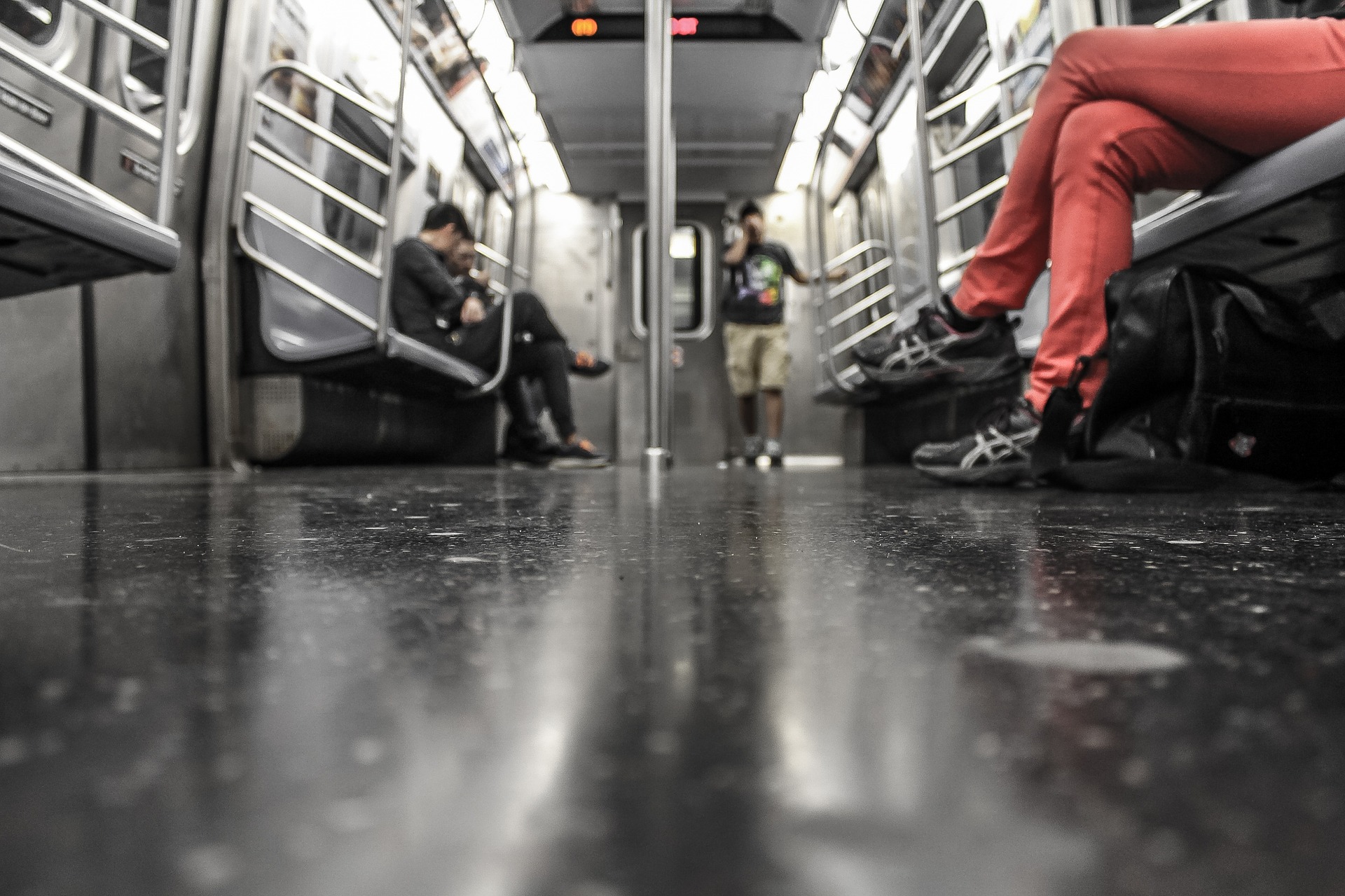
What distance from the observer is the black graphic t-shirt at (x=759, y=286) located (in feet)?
16.1

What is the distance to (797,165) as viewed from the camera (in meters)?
5.70

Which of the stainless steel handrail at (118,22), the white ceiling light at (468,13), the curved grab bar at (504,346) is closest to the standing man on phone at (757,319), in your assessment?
the white ceiling light at (468,13)

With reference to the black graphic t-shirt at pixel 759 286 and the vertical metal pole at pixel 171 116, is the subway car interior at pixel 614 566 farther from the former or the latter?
the black graphic t-shirt at pixel 759 286

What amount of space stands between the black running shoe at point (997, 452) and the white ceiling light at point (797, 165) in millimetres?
4436

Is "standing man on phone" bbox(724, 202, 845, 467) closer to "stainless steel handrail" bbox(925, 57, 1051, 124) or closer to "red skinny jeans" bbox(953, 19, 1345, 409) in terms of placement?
"stainless steel handrail" bbox(925, 57, 1051, 124)

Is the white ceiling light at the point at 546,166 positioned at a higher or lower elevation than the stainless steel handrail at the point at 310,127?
higher

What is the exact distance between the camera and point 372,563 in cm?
43

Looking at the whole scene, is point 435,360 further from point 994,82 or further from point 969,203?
point 994,82

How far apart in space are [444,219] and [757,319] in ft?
6.19

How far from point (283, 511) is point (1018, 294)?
1.13 m

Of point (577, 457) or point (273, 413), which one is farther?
point (577, 457)

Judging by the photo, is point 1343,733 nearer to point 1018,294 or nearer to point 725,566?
point 725,566

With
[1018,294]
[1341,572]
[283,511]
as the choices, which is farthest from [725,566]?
[1018,294]

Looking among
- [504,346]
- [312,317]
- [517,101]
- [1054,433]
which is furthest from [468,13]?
[1054,433]
